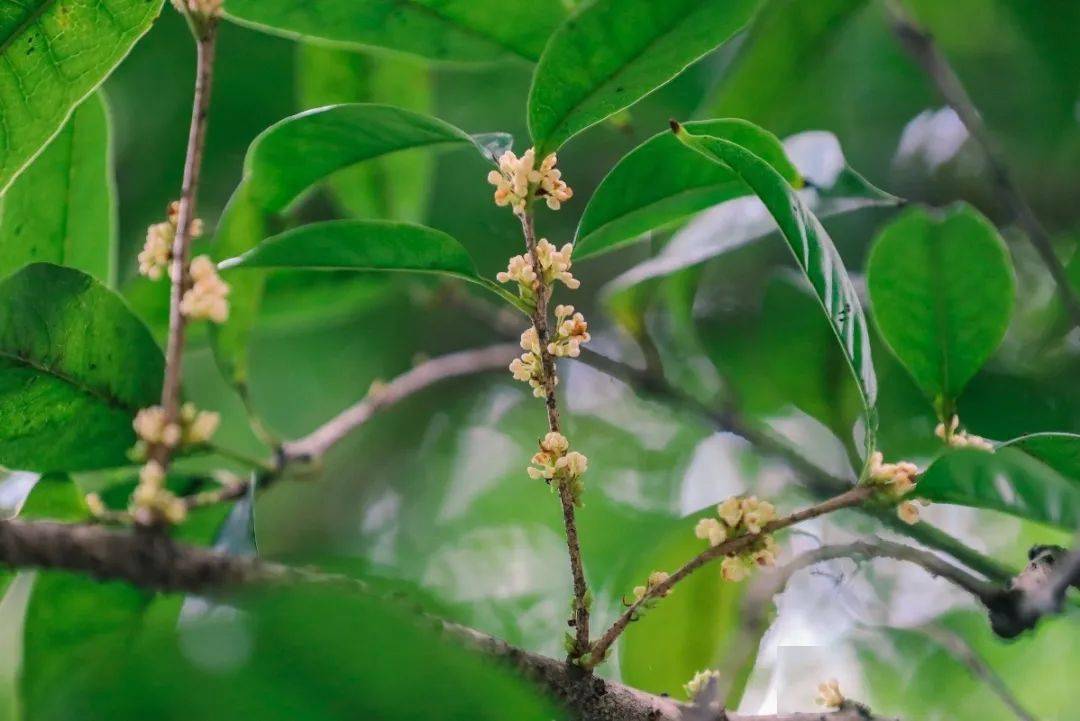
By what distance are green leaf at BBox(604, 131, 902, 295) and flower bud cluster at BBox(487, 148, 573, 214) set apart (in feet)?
1.13

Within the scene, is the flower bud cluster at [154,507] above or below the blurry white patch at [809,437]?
below

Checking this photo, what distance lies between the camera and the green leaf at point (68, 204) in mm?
1110

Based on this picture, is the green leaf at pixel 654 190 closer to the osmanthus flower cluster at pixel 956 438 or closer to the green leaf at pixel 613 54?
the green leaf at pixel 613 54

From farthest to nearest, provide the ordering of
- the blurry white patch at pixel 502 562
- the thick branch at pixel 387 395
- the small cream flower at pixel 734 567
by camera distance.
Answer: the blurry white patch at pixel 502 562
the thick branch at pixel 387 395
the small cream flower at pixel 734 567

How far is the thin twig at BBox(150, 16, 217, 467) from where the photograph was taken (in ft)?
2.29

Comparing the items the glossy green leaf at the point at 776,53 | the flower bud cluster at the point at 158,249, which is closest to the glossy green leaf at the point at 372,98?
the glossy green leaf at the point at 776,53

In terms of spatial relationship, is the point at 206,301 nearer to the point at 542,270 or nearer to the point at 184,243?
the point at 184,243

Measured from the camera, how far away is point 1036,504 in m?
0.72

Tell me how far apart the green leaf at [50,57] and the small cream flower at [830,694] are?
33.8 inches

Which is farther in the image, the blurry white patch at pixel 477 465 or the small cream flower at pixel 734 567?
the blurry white patch at pixel 477 465

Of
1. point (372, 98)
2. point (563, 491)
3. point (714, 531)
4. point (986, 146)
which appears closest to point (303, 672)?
point (563, 491)

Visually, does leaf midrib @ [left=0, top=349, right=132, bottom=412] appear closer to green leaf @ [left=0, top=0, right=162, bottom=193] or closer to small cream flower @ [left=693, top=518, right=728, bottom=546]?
green leaf @ [left=0, top=0, right=162, bottom=193]

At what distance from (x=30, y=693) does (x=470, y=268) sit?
653 mm

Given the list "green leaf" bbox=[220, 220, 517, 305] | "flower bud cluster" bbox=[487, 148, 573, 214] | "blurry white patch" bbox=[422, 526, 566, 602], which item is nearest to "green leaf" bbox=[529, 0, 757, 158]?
"flower bud cluster" bbox=[487, 148, 573, 214]
